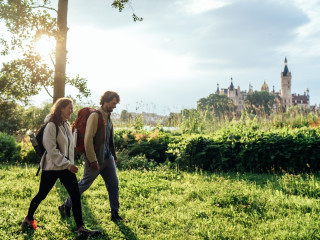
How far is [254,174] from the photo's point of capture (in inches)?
311

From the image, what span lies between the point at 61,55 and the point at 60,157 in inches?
212

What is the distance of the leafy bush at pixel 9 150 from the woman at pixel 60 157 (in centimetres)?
771

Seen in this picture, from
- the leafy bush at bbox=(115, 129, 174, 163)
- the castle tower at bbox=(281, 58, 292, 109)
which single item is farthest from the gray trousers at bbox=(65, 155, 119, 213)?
the castle tower at bbox=(281, 58, 292, 109)

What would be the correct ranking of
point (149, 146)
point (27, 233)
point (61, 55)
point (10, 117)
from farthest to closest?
1. point (10, 117)
2. point (149, 146)
3. point (61, 55)
4. point (27, 233)

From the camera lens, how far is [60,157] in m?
4.03

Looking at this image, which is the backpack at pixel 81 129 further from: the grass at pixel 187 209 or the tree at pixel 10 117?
the tree at pixel 10 117

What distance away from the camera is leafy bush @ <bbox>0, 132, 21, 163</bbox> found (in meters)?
11.2

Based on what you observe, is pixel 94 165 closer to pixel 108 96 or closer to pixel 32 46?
pixel 108 96

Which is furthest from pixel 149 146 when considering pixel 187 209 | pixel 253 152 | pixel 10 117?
pixel 10 117

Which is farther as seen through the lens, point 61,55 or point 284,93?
point 284,93

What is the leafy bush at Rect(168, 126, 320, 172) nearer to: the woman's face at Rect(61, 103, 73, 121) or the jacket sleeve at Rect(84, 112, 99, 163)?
the jacket sleeve at Rect(84, 112, 99, 163)

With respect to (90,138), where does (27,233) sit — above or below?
below

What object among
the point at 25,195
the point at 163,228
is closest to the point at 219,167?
the point at 163,228

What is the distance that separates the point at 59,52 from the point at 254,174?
643 centimetres
